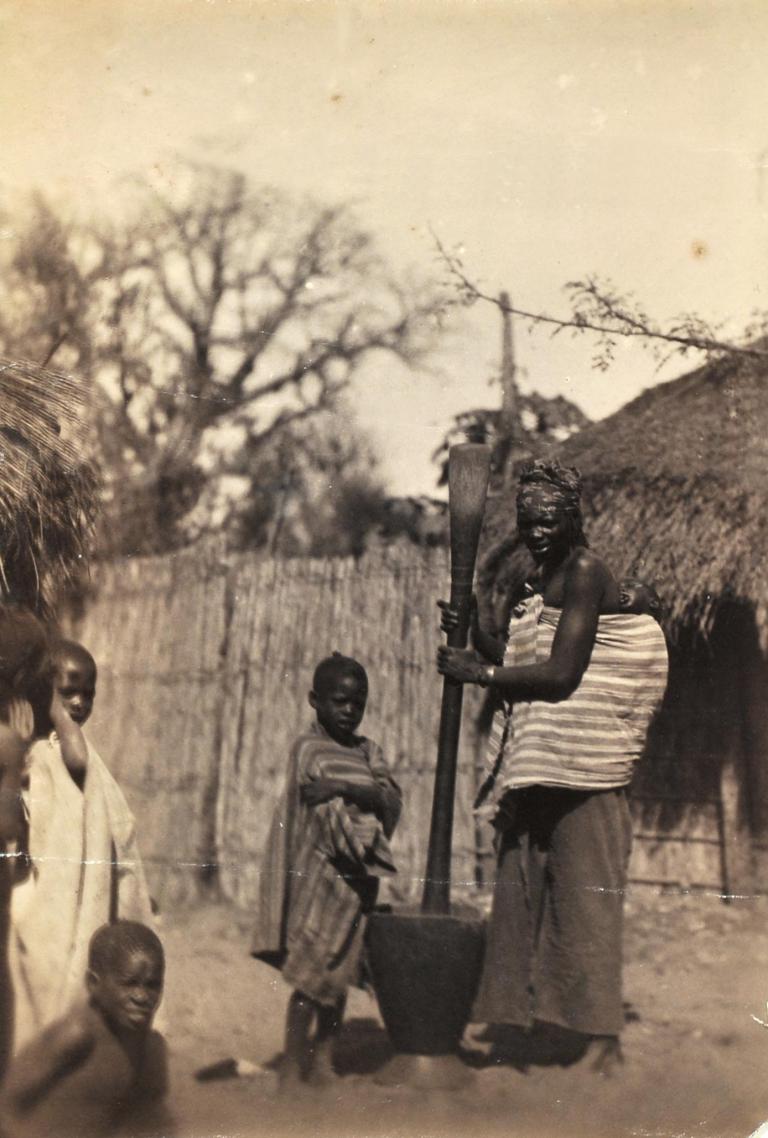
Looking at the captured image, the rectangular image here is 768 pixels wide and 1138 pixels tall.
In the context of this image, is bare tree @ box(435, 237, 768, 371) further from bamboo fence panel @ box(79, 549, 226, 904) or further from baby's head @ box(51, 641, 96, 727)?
baby's head @ box(51, 641, 96, 727)

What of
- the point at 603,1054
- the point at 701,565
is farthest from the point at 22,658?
the point at 701,565

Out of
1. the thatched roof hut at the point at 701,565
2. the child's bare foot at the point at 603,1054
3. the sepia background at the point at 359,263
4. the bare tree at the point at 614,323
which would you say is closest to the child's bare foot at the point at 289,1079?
the sepia background at the point at 359,263

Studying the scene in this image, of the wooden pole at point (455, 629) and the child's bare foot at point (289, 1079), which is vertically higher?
the wooden pole at point (455, 629)

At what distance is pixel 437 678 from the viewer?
4.77 metres

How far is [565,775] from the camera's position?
362 cm

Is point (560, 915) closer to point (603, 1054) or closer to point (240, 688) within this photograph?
point (603, 1054)

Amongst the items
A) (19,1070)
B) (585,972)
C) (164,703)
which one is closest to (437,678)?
(164,703)

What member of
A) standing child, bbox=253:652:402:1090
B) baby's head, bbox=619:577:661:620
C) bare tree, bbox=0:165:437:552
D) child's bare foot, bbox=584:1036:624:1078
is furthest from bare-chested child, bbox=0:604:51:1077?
baby's head, bbox=619:577:661:620

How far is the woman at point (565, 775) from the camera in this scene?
11.8 ft

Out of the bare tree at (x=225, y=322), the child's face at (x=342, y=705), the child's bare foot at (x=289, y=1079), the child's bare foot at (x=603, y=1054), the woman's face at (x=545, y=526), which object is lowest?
the child's bare foot at (x=289, y=1079)

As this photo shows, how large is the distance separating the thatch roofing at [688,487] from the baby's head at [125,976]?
6.21 ft

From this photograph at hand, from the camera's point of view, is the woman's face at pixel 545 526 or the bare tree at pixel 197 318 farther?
the bare tree at pixel 197 318

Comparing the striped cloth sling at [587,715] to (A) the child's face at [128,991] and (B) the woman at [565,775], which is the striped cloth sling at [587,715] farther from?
(A) the child's face at [128,991]

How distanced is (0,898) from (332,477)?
5.28 ft
